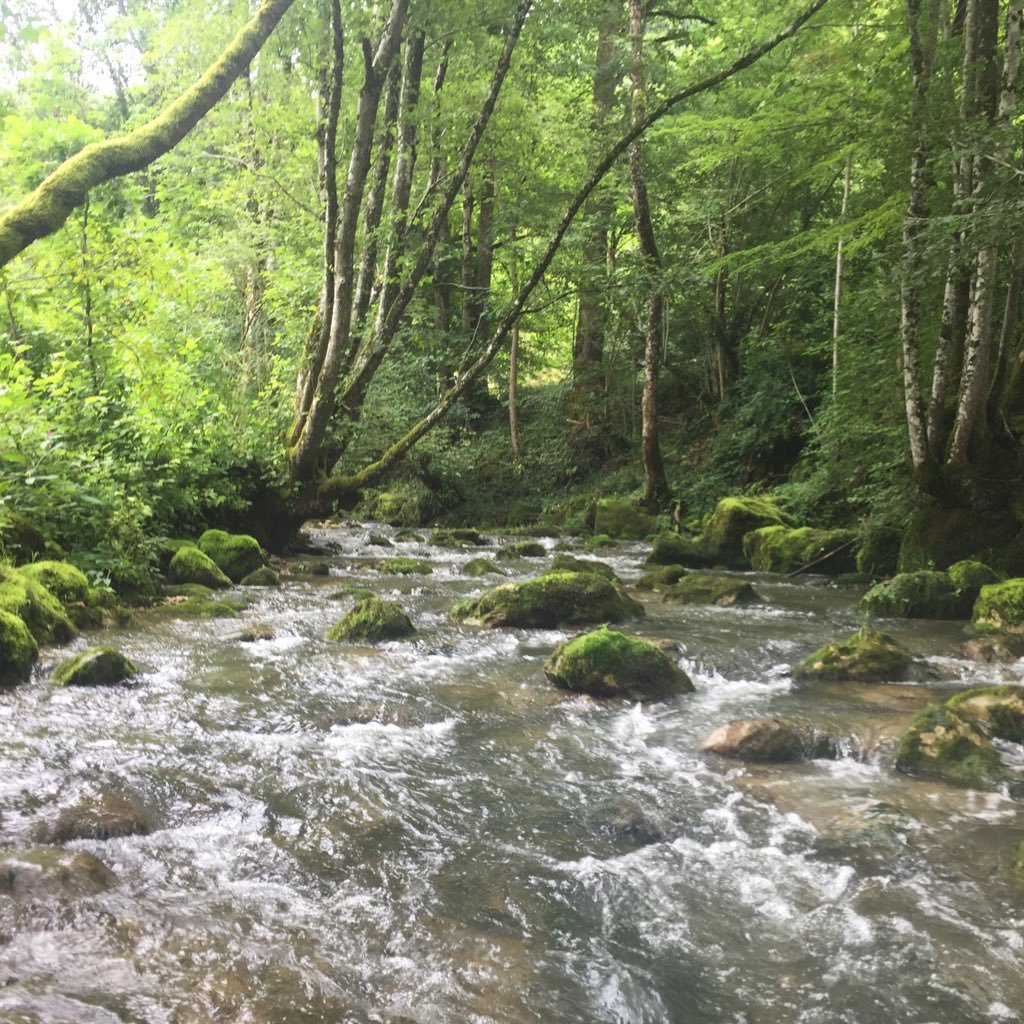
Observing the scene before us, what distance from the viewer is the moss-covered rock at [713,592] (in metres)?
10.7

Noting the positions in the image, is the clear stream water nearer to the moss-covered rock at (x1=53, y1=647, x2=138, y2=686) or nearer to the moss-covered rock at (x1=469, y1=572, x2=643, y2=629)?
the moss-covered rock at (x1=53, y1=647, x2=138, y2=686)

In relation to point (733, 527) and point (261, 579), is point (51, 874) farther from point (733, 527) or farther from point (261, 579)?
point (733, 527)

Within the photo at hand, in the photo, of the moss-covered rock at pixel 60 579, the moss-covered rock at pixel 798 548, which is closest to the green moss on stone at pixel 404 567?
the moss-covered rock at pixel 60 579

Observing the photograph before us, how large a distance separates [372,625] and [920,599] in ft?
22.5

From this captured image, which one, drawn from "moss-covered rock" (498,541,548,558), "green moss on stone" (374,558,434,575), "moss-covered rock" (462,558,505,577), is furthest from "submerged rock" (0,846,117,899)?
"moss-covered rock" (498,541,548,558)

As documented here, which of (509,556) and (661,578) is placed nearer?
(661,578)

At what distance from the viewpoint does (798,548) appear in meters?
13.5

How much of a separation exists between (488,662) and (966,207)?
24.9ft

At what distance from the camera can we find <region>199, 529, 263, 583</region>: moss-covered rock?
11977 millimetres

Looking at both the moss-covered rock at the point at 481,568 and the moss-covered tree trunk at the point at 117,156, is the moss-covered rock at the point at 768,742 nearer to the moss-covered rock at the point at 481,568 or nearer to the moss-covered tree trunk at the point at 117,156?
the moss-covered tree trunk at the point at 117,156

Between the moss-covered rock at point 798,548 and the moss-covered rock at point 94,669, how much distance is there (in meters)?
10.7

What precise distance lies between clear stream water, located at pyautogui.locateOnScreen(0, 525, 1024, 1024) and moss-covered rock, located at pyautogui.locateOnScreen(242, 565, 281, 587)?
14.9ft

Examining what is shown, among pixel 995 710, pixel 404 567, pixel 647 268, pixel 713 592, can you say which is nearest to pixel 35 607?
pixel 404 567

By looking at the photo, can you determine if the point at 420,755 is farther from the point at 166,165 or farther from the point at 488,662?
the point at 166,165
